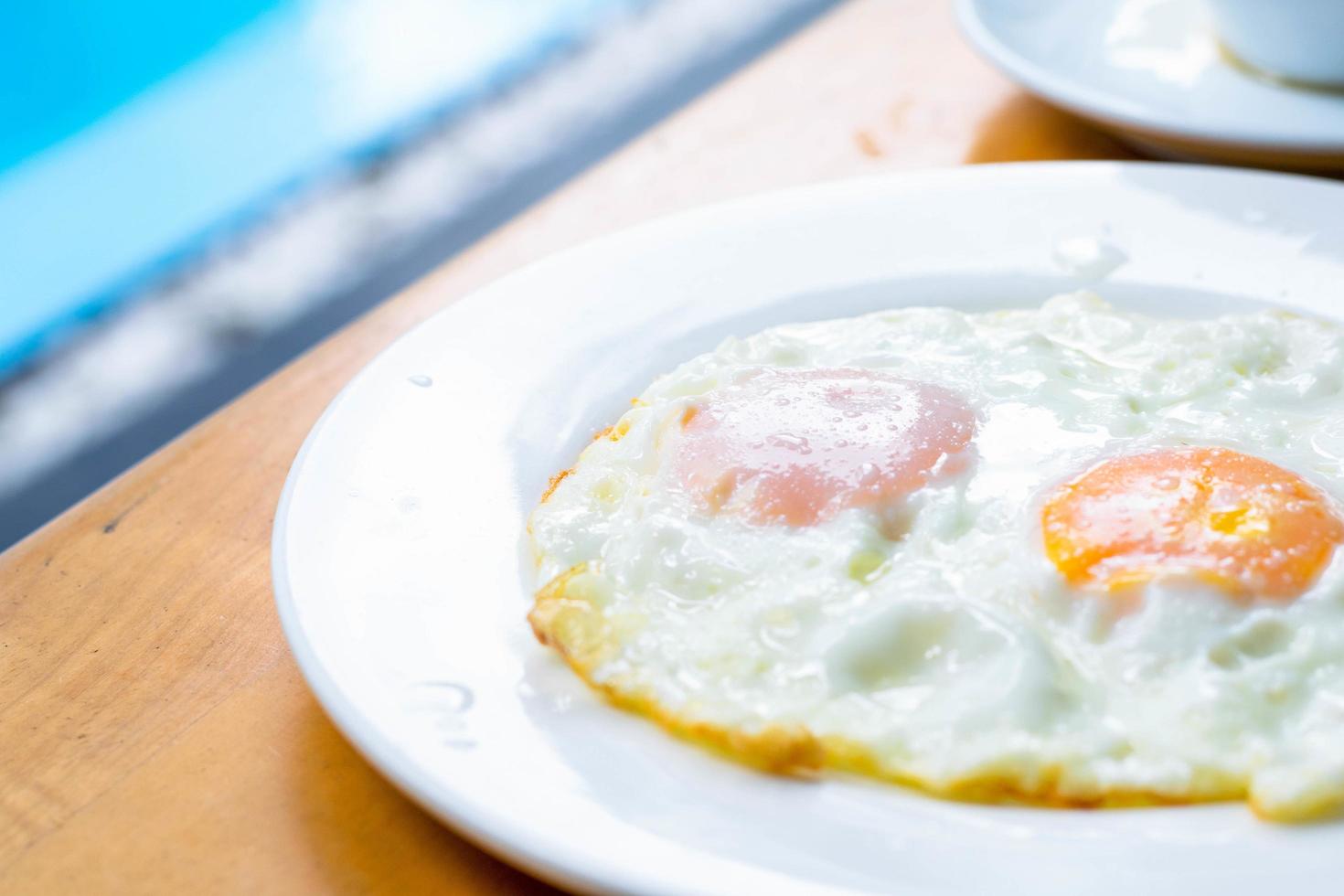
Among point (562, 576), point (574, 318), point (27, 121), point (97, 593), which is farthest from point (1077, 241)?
point (27, 121)

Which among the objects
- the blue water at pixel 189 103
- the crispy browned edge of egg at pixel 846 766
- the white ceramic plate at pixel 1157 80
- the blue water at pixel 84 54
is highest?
the crispy browned edge of egg at pixel 846 766

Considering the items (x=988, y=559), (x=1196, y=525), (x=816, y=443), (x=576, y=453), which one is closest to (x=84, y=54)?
(x=576, y=453)

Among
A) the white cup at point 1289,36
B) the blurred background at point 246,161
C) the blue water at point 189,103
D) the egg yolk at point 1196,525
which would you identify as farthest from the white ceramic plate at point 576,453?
the blue water at point 189,103

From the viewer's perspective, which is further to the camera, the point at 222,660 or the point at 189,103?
the point at 189,103

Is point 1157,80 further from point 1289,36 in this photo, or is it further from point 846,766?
point 846,766

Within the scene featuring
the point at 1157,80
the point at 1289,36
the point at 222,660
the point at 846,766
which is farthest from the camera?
the point at 1157,80

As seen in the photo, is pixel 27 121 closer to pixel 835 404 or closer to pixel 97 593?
pixel 97 593

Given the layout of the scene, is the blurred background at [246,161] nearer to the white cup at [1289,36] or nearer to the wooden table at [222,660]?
the wooden table at [222,660]
